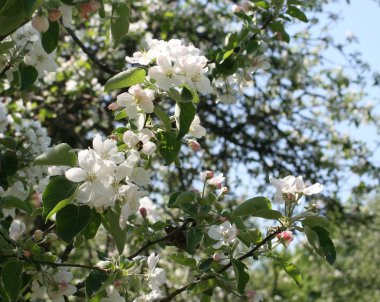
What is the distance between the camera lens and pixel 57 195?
1.42m

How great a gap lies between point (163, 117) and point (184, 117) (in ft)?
0.18

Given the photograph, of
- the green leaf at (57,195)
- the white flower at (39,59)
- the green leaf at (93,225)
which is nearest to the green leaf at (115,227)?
the green leaf at (93,225)

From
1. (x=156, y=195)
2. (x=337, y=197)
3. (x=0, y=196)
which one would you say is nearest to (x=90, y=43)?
(x=156, y=195)

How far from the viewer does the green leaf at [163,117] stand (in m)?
1.56

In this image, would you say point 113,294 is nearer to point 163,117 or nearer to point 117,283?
point 117,283

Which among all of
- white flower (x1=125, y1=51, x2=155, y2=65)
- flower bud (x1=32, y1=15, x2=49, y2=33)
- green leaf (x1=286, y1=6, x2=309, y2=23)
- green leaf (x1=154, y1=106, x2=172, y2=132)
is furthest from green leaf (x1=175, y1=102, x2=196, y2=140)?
green leaf (x1=286, y1=6, x2=309, y2=23)

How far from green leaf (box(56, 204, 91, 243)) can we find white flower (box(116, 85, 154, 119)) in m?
0.27

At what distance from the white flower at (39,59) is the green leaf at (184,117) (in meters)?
0.58

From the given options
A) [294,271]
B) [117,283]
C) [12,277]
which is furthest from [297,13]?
[12,277]

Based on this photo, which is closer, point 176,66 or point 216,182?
point 176,66

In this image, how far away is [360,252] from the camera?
38.4ft

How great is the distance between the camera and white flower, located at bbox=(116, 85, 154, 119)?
1.53 metres

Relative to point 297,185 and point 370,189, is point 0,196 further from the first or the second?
point 370,189

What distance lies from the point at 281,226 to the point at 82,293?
0.69 metres
